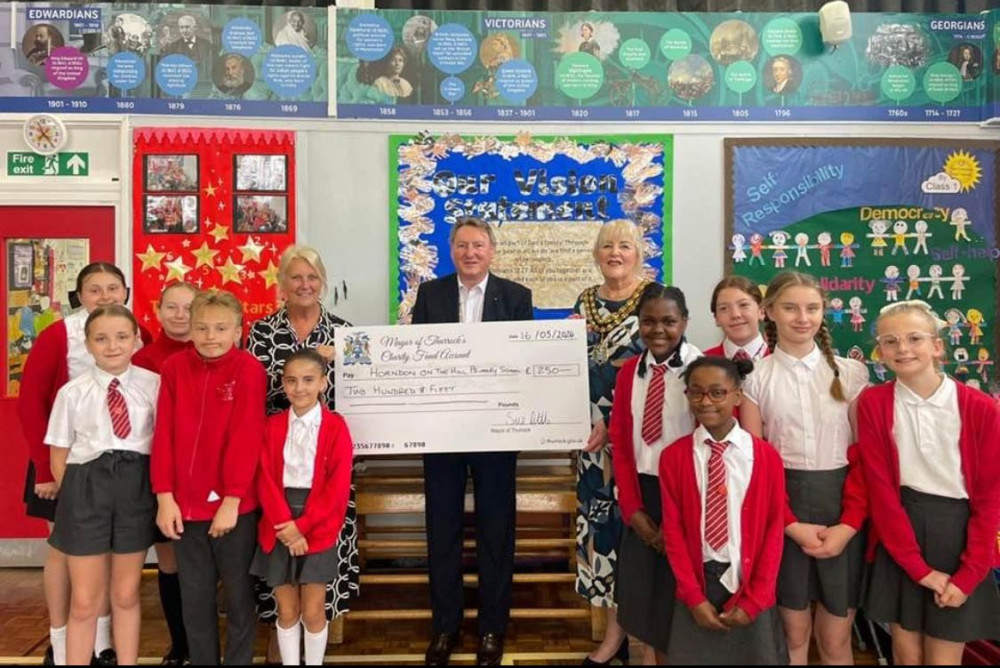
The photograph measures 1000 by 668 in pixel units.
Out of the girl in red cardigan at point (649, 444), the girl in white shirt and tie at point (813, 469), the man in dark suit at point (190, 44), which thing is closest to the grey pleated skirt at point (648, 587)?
the girl in red cardigan at point (649, 444)

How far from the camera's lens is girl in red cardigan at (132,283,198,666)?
2.81 m

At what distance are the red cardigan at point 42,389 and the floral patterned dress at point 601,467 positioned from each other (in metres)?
2.00

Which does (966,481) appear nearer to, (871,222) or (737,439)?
(737,439)

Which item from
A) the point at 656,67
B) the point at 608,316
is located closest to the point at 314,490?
the point at 608,316

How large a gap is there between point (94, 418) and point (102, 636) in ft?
3.29

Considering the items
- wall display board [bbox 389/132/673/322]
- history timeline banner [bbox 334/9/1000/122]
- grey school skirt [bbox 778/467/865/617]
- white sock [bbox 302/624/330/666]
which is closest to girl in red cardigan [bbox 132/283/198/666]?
white sock [bbox 302/624/330/666]

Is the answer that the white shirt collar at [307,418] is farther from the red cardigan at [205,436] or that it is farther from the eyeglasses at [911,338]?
the eyeglasses at [911,338]

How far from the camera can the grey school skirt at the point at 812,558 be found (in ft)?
7.63

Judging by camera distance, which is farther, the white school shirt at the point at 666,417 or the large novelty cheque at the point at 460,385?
the large novelty cheque at the point at 460,385

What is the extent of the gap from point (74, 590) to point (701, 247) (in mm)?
3363

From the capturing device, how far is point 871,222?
409cm

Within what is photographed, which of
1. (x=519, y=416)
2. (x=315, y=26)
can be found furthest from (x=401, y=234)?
(x=519, y=416)

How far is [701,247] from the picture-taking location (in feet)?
13.4

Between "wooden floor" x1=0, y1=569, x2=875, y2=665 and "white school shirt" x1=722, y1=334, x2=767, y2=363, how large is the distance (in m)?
1.43
